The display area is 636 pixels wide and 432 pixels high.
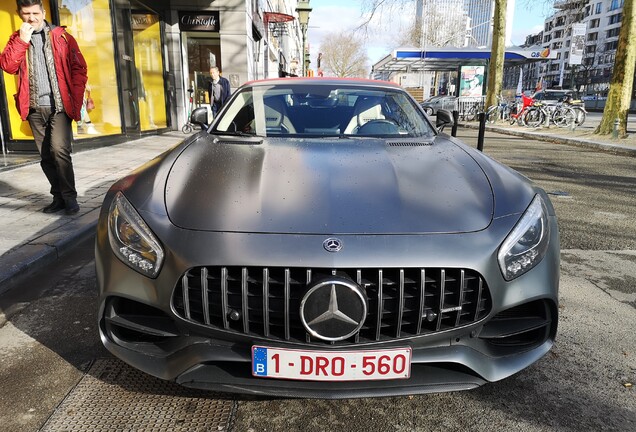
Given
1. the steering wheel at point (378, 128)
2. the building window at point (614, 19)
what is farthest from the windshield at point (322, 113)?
the building window at point (614, 19)

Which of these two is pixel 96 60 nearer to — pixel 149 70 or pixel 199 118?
pixel 149 70

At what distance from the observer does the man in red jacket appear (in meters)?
4.20

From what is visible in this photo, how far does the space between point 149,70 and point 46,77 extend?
389 inches

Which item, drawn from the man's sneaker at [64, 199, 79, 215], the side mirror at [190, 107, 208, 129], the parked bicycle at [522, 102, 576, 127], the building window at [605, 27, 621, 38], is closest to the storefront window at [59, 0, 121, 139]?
the man's sneaker at [64, 199, 79, 215]

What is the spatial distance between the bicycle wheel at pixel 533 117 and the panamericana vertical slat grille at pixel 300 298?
1899cm

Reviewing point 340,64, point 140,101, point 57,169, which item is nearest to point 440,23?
point 340,64

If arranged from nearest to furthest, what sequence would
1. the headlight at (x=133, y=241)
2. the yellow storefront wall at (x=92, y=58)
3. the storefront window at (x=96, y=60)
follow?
the headlight at (x=133, y=241) < the yellow storefront wall at (x=92, y=58) < the storefront window at (x=96, y=60)

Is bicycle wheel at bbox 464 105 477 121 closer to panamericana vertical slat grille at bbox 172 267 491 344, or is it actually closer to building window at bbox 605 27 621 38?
panamericana vertical slat grille at bbox 172 267 491 344

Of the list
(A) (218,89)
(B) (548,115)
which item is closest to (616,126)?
(B) (548,115)

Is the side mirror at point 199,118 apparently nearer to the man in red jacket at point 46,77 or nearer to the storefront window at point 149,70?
the man in red jacket at point 46,77

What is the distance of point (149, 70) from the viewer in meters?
13.6

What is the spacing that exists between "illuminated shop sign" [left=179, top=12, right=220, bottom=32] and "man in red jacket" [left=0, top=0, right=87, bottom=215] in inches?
446

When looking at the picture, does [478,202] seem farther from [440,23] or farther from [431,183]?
[440,23]

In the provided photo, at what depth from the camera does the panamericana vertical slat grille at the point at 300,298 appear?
1.66m
